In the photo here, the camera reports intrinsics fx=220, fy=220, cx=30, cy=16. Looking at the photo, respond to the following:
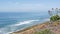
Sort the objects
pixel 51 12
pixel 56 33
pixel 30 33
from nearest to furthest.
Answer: pixel 56 33 → pixel 30 33 → pixel 51 12

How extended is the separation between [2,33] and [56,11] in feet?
45.4

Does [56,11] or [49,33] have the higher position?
[56,11]

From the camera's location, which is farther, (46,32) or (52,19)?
(52,19)

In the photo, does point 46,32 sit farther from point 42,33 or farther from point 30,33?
point 30,33

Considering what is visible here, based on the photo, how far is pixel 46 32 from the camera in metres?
19.1

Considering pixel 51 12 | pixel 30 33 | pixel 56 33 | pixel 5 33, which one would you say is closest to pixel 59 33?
pixel 56 33

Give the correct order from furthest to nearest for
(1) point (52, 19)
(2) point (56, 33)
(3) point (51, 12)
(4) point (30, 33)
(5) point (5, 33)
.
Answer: (3) point (51, 12) → (1) point (52, 19) → (5) point (5, 33) → (4) point (30, 33) → (2) point (56, 33)

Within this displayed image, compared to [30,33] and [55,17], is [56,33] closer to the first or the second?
[30,33]

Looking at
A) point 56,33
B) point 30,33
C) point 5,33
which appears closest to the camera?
point 56,33

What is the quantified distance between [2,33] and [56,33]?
12944 mm

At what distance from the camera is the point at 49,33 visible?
62.9 ft

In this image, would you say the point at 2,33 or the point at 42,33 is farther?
the point at 2,33

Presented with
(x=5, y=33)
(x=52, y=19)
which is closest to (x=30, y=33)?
(x=5, y=33)

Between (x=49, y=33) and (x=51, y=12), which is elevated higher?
(x=51, y=12)
